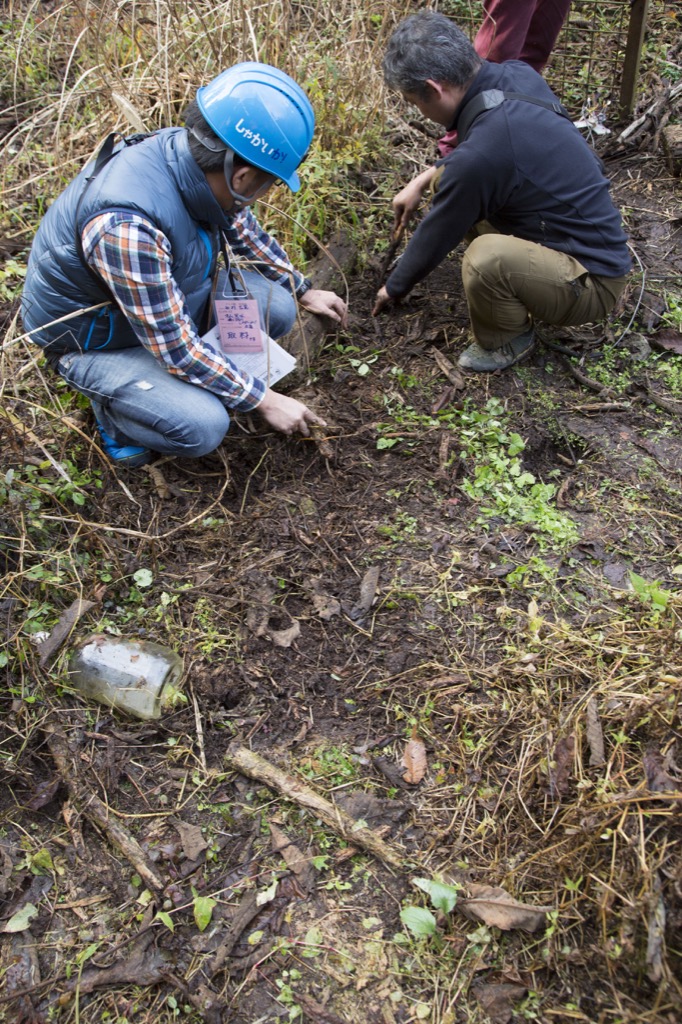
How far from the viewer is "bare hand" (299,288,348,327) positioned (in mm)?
3447

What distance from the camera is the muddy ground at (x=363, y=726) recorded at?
185 cm

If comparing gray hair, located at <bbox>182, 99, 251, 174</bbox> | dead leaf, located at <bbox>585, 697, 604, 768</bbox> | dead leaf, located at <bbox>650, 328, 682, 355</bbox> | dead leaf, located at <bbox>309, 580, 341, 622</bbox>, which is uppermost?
gray hair, located at <bbox>182, 99, 251, 174</bbox>

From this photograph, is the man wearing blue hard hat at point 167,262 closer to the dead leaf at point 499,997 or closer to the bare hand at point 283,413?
the bare hand at point 283,413

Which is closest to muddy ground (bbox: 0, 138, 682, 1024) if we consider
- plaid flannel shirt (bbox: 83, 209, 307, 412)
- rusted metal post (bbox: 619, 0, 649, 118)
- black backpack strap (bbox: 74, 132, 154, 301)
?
plaid flannel shirt (bbox: 83, 209, 307, 412)

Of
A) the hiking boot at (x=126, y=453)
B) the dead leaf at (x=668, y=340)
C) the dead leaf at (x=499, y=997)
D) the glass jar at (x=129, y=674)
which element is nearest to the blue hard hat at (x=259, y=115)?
the hiking boot at (x=126, y=453)

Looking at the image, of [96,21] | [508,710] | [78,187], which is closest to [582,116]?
[96,21]

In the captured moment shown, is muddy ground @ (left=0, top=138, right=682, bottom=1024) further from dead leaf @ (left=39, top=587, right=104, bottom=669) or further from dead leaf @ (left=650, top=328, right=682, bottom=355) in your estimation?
dead leaf @ (left=650, top=328, right=682, bottom=355)

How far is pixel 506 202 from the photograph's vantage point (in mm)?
3141

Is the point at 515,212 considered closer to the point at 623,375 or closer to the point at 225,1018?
the point at 623,375

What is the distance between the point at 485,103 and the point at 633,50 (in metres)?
2.14

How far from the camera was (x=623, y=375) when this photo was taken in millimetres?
3453

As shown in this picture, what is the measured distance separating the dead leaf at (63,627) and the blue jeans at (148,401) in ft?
2.29

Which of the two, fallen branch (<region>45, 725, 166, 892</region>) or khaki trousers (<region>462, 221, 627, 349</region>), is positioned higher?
khaki trousers (<region>462, 221, 627, 349</region>)

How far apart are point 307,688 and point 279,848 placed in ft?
1.68
